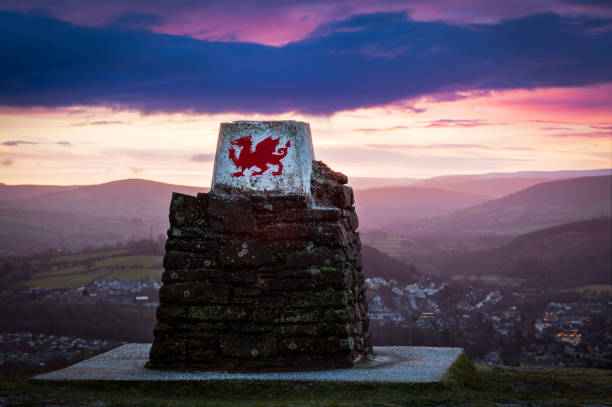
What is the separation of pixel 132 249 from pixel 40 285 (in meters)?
12.6

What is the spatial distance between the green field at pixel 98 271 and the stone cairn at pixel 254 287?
34.0 meters

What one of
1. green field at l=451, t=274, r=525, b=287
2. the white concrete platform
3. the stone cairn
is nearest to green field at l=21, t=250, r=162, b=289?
green field at l=451, t=274, r=525, b=287

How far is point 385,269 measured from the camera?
5306cm

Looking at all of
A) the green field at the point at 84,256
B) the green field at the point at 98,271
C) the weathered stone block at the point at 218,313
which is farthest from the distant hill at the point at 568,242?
the weathered stone block at the point at 218,313

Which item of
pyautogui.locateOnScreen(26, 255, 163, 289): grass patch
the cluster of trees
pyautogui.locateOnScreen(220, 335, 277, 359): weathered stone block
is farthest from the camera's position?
pyautogui.locateOnScreen(26, 255, 163, 289): grass patch

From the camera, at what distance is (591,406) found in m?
10.9

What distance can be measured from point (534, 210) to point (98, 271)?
87.7 metres

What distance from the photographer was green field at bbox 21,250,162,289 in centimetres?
4712

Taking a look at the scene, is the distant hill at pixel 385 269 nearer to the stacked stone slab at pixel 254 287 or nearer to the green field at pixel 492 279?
the green field at pixel 492 279

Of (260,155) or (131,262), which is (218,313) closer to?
(260,155)

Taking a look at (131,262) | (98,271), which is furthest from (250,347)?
(131,262)

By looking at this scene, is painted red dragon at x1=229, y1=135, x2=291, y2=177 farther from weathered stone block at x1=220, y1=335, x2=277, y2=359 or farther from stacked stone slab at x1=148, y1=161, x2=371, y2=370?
weathered stone block at x1=220, y1=335, x2=277, y2=359

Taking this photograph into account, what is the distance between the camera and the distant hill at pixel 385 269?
170ft

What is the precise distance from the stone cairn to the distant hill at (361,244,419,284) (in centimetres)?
3799
